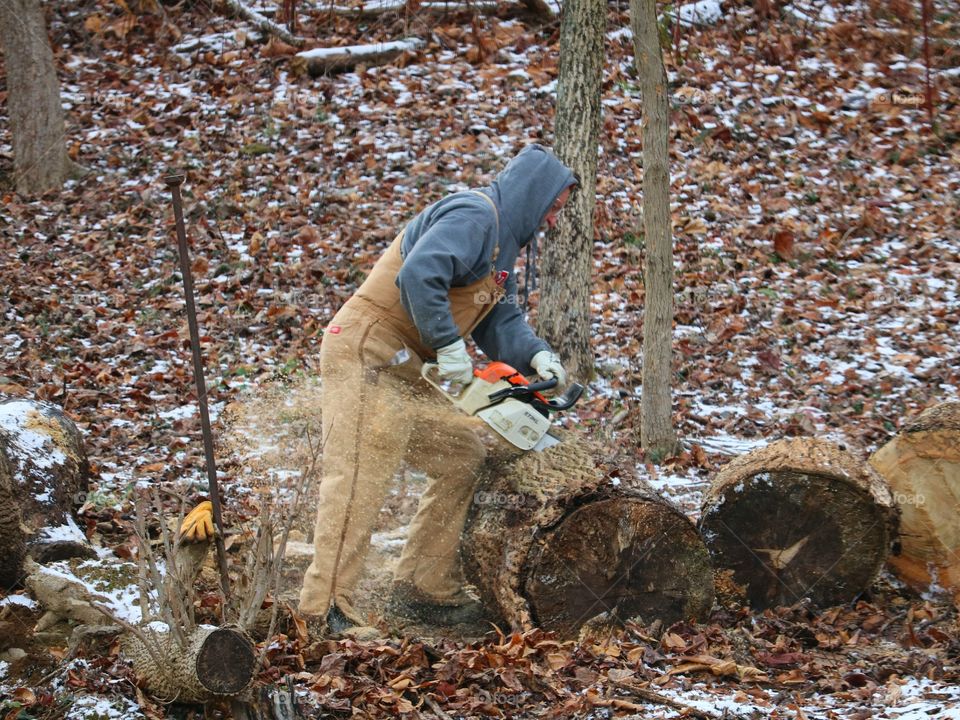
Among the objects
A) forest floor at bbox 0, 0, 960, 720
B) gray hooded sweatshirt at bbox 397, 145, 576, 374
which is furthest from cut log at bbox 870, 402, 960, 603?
gray hooded sweatshirt at bbox 397, 145, 576, 374

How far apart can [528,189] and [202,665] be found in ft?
8.56

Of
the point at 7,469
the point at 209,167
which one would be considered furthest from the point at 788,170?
the point at 7,469

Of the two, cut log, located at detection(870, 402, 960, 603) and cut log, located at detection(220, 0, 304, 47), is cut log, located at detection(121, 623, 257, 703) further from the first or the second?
cut log, located at detection(220, 0, 304, 47)

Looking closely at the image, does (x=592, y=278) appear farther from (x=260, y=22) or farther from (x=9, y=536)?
(x=260, y=22)

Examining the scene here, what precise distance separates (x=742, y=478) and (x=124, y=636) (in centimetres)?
279

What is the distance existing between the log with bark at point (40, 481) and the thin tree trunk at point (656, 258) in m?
3.58

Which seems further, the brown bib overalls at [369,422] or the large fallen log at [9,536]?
the brown bib overalls at [369,422]

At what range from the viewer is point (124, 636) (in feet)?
12.0

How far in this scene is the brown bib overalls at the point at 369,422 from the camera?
15.0 ft

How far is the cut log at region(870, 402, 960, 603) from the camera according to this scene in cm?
473

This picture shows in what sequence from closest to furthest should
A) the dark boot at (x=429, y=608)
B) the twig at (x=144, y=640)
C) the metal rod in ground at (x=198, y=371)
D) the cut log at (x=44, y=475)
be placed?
the twig at (x=144, y=640)
the metal rod in ground at (x=198, y=371)
the cut log at (x=44, y=475)
the dark boot at (x=429, y=608)

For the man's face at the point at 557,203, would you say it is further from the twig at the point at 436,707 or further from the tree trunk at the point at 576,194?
the tree trunk at the point at 576,194

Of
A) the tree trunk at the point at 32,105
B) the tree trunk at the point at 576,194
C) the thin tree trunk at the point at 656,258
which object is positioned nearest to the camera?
the thin tree trunk at the point at 656,258

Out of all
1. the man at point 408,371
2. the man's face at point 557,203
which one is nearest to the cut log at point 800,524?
the man at point 408,371
